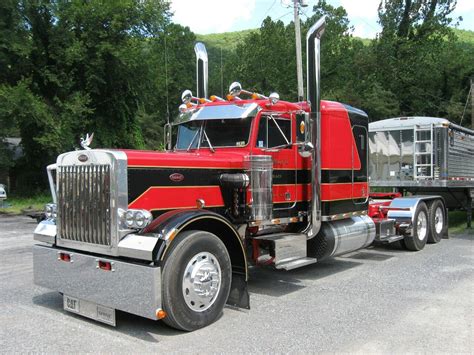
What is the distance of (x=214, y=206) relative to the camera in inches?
239

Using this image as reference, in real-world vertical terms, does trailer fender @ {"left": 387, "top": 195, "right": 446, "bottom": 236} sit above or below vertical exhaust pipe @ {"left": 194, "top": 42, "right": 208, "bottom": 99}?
below


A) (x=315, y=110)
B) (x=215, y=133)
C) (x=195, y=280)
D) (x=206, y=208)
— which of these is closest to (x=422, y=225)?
(x=315, y=110)

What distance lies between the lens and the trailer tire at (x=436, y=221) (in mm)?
10914

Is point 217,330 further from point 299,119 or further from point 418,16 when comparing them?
point 418,16

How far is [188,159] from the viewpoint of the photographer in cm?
579

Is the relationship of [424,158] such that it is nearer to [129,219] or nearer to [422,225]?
[422,225]

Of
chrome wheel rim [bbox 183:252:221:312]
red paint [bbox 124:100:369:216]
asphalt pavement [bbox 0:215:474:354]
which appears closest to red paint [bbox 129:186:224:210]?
red paint [bbox 124:100:369:216]

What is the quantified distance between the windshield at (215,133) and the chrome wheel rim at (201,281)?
188cm

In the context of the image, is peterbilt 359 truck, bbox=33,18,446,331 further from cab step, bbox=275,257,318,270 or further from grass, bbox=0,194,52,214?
grass, bbox=0,194,52,214

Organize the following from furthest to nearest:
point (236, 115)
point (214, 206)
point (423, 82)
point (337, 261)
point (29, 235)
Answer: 1. point (423, 82)
2. point (29, 235)
3. point (337, 261)
4. point (236, 115)
5. point (214, 206)

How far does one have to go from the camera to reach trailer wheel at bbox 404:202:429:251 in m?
10.1

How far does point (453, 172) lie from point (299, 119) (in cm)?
696

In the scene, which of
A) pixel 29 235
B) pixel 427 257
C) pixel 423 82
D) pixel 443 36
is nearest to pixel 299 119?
pixel 427 257

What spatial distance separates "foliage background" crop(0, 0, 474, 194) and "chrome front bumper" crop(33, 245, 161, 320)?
30.6 ft
